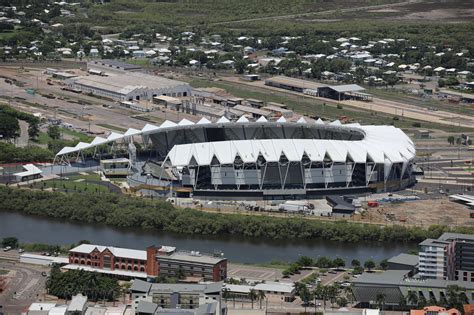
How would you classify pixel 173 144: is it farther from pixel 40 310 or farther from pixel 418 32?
pixel 418 32

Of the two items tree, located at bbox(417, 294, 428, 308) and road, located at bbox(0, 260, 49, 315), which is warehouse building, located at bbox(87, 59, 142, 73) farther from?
tree, located at bbox(417, 294, 428, 308)

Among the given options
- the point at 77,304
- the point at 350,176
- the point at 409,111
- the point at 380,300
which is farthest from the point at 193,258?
the point at 409,111

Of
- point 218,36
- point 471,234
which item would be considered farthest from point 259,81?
point 471,234

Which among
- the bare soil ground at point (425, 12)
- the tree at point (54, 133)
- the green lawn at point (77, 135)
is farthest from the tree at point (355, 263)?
the bare soil ground at point (425, 12)

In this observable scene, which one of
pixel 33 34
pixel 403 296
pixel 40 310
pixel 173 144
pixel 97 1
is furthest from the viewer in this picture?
pixel 97 1

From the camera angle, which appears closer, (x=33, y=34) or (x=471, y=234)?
(x=471, y=234)

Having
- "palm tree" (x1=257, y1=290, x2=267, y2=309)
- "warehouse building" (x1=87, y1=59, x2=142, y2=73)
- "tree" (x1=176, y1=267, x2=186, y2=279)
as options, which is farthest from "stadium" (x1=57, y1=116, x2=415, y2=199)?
"warehouse building" (x1=87, y1=59, x2=142, y2=73)

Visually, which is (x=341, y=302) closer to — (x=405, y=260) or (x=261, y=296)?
(x=261, y=296)

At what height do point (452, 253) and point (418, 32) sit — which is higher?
point (452, 253)

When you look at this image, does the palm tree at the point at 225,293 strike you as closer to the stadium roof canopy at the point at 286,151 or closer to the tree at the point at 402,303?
the tree at the point at 402,303
